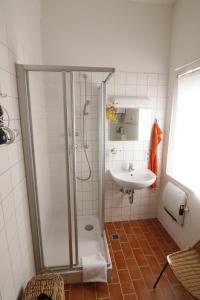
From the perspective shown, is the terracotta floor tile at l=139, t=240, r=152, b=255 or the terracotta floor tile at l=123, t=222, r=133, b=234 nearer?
the terracotta floor tile at l=139, t=240, r=152, b=255

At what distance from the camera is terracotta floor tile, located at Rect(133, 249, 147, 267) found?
1.86 m

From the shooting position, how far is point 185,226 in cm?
192

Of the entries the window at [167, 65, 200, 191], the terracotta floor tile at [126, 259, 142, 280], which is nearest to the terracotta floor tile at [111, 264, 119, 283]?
the terracotta floor tile at [126, 259, 142, 280]

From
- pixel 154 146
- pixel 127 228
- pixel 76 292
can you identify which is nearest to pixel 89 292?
pixel 76 292

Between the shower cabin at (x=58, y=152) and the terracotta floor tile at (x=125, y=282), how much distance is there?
210 mm

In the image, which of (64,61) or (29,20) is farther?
(64,61)

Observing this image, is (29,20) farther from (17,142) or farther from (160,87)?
(160,87)

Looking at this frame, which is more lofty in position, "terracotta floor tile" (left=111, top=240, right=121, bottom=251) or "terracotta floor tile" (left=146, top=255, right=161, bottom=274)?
"terracotta floor tile" (left=111, top=240, right=121, bottom=251)

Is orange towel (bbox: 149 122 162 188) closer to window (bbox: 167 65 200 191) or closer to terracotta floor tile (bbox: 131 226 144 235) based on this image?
window (bbox: 167 65 200 191)

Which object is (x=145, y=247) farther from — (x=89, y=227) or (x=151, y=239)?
(x=89, y=227)

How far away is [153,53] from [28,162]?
6.58 feet

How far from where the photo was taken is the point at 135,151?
2338 millimetres

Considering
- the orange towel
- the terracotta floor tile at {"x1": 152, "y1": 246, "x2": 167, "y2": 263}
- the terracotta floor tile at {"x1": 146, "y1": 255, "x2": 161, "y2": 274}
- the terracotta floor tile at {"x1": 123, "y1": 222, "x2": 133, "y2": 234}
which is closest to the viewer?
the terracotta floor tile at {"x1": 146, "y1": 255, "x2": 161, "y2": 274}

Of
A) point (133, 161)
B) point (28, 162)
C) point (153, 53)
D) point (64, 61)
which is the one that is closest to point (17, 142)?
point (28, 162)
